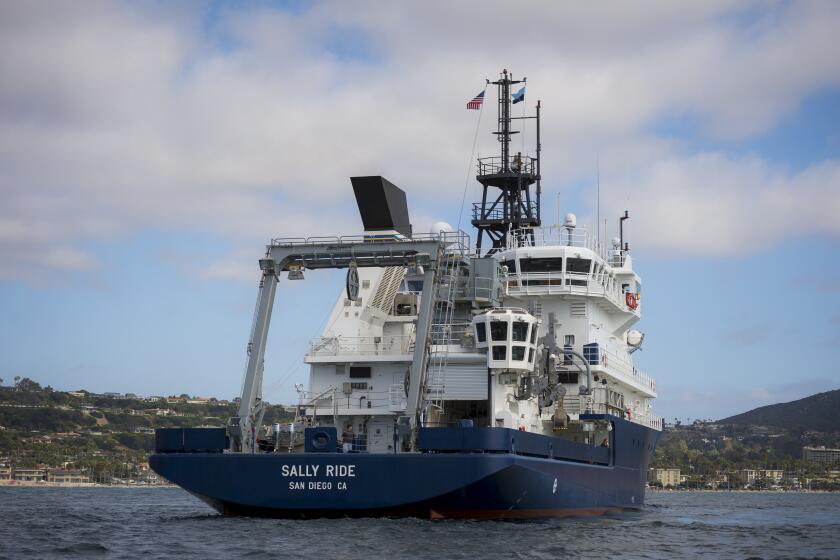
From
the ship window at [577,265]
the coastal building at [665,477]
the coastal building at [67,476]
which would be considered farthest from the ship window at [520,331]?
the coastal building at [665,477]

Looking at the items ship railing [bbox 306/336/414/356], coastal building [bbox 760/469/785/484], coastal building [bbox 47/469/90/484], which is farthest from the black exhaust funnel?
coastal building [bbox 760/469/785/484]

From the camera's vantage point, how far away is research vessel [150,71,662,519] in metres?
30.9

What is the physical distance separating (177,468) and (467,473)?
328 inches

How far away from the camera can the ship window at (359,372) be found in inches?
1444

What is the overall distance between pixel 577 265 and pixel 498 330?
8.76 m

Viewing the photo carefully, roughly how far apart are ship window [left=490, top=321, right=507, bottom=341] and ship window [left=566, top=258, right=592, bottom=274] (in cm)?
846

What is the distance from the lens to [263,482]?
31.4 metres

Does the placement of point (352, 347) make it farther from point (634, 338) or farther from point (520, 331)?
point (634, 338)

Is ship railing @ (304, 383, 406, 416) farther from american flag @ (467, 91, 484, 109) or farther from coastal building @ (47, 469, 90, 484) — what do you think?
coastal building @ (47, 469, 90, 484)

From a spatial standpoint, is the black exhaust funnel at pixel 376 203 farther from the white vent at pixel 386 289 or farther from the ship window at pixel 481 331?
the ship window at pixel 481 331

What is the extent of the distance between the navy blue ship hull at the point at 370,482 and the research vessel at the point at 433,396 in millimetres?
40

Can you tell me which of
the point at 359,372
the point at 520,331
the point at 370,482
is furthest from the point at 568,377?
the point at 370,482

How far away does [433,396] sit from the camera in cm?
3519

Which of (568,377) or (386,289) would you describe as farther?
(568,377)
